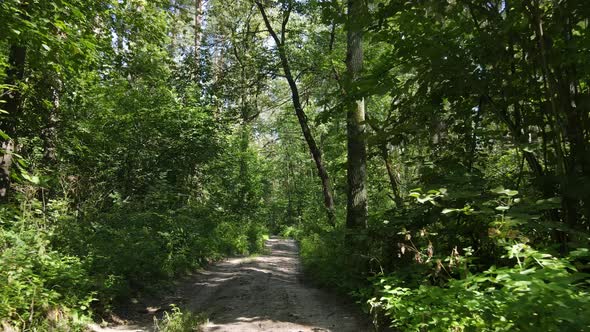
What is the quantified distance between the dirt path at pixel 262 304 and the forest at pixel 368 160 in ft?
1.63

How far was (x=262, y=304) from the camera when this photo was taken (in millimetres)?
8000

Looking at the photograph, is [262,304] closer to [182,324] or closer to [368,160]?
[182,324]

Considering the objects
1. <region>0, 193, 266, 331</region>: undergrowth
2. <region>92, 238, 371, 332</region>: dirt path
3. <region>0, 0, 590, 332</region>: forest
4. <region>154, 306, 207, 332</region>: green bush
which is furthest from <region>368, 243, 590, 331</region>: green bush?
<region>0, 193, 266, 331</region>: undergrowth

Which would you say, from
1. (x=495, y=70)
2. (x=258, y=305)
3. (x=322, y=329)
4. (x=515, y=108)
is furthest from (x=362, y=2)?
(x=258, y=305)

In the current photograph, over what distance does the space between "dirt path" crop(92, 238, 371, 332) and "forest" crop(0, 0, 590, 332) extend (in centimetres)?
50

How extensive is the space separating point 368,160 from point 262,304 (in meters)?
3.64

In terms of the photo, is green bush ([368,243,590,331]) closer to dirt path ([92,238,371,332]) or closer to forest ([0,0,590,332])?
forest ([0,0,590,332])

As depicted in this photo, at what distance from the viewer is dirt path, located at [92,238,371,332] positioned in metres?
6.59

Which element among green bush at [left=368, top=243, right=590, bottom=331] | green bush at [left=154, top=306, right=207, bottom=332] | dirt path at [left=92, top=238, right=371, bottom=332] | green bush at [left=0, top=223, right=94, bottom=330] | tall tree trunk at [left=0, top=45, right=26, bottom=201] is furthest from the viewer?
tall tree trunk at [left=0, top=45, right=26, bottom=201]

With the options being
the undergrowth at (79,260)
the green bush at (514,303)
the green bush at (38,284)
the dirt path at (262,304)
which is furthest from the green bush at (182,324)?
the green bush at (514,303)

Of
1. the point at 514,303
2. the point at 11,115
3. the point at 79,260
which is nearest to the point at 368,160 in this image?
the point at 79,260

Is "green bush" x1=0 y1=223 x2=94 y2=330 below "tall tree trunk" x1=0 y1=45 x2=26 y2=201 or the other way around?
below

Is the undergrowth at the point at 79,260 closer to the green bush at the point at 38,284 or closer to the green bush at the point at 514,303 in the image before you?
the green bush at the point at 38,284

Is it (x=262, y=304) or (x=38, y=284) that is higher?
(x=38, y=284)
